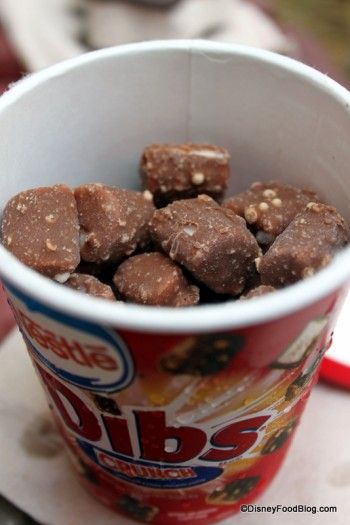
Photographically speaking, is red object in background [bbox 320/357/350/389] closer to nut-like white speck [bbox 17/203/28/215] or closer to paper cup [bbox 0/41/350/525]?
paper cup [bbox 0/41/350/525]

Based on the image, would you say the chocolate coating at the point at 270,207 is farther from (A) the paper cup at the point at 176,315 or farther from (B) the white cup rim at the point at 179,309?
(B) the white cup rim at the point at 179,309

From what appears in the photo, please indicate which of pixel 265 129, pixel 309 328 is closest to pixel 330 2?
pixel 265 129

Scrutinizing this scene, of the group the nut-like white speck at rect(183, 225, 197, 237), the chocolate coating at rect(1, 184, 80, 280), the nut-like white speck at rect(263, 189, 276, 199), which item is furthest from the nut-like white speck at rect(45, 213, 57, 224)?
the nut-like white speck at rect(263, 189, 276, 199)

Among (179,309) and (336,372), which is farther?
(336,372)

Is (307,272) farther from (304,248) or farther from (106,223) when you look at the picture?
(106,223)

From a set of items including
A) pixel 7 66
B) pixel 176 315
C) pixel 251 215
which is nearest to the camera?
pixel 176 315

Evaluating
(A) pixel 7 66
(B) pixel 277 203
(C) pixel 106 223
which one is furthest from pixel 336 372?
(A) pixel 7 66
